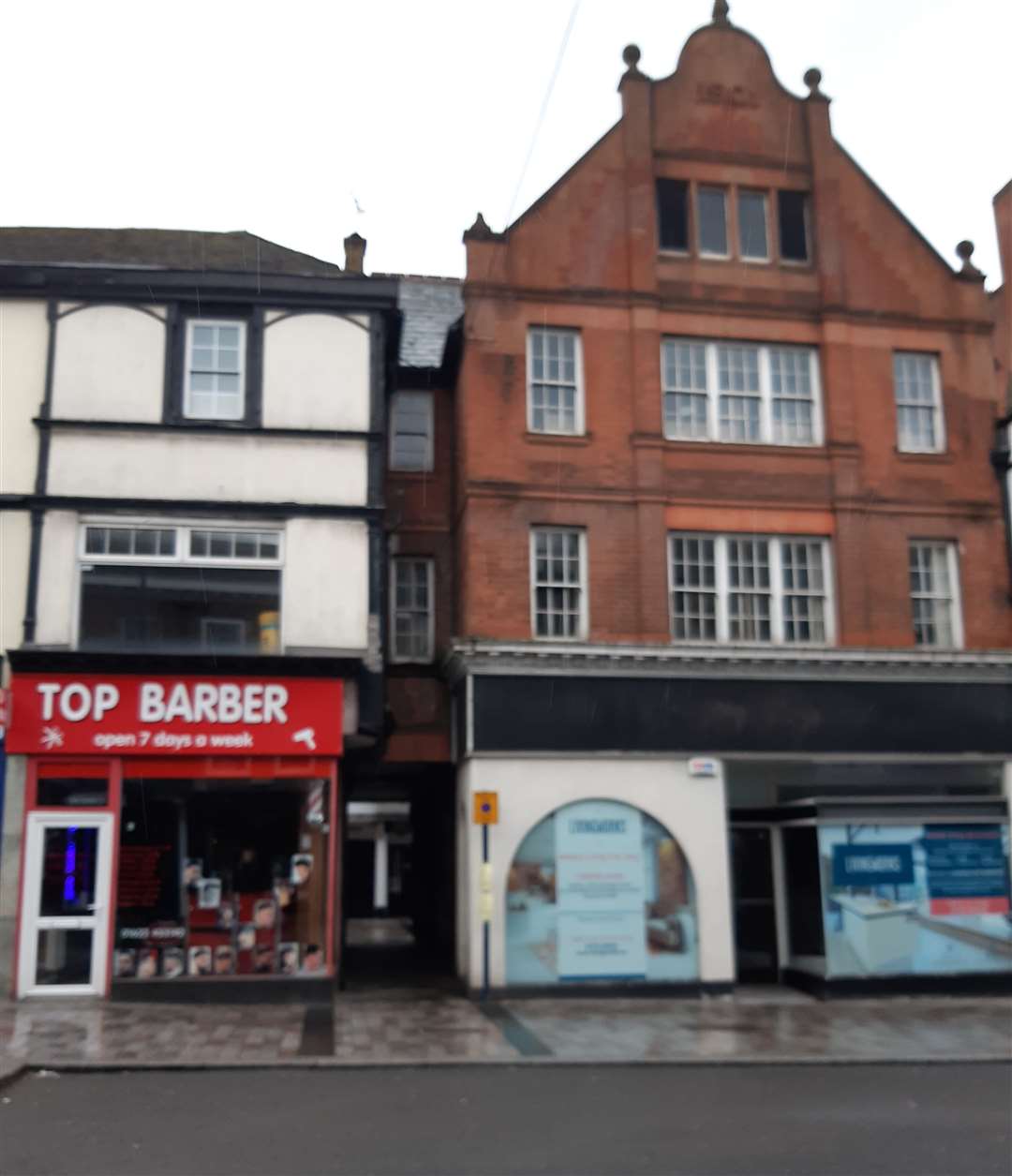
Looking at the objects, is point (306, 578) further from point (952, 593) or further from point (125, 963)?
point (952, 593)

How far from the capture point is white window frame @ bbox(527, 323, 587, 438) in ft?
64.3

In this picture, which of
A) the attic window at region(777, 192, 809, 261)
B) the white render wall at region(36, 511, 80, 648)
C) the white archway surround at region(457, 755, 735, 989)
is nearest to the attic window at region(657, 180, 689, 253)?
the attic window at region(777, 192, 809, 261)

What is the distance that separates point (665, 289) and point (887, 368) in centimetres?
389

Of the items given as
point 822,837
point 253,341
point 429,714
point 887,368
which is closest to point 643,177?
point 887,368

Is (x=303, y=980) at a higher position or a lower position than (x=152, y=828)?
lower

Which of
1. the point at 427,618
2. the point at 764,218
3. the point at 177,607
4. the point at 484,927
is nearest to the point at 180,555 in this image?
the point at 177,607

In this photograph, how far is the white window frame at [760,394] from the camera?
65.8 feet

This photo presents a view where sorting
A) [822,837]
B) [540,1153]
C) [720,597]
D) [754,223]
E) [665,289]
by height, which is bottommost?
[540,1153]

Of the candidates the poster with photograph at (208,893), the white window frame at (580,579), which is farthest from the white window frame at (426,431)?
the poster with photograph at (208,893)

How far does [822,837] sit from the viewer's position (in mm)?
18312

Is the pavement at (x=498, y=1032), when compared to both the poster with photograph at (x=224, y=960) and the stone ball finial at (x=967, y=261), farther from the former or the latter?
the stone ball finial at (x=967, y=261)

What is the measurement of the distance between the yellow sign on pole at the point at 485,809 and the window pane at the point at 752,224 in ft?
32.1

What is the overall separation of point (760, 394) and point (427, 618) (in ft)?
21.1

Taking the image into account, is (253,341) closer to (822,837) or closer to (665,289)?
(665,289)
